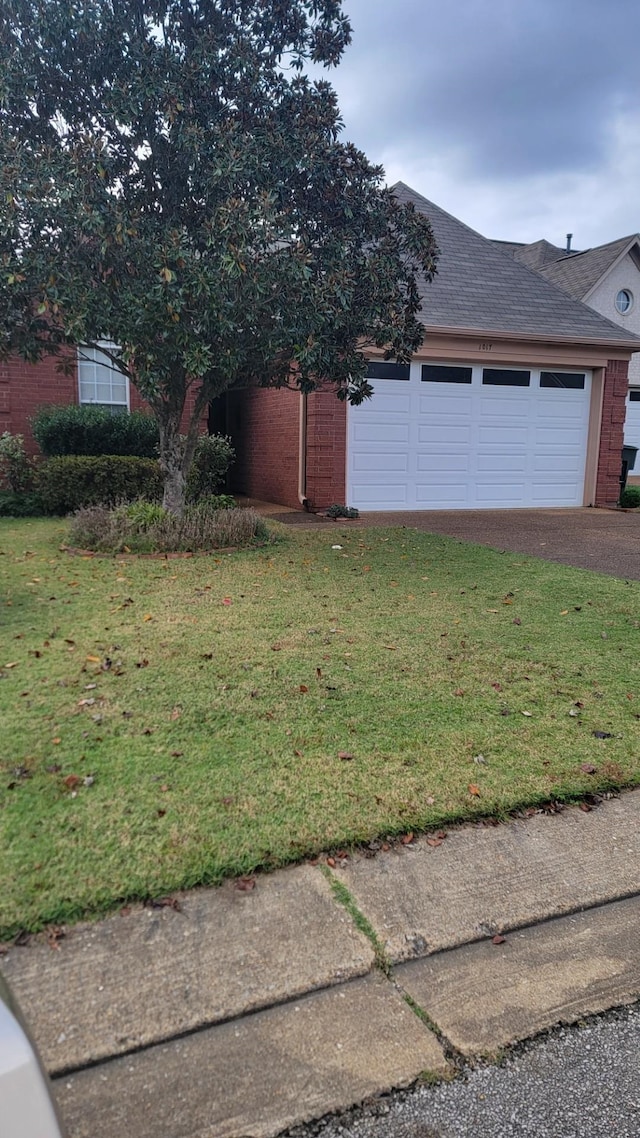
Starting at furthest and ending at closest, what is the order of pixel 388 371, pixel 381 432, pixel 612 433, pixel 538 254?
1. pixel 538 254
2. pixel 612 433
3. pixel 381 432
4. pixel 388 371

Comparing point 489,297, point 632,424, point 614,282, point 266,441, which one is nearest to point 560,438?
point 489,297

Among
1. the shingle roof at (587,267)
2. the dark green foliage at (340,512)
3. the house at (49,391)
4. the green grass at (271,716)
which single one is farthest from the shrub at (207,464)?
the shingle roof at (587,267)

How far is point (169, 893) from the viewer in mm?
2336

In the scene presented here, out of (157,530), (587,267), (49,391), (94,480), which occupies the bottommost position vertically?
(157,530)

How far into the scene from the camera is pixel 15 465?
11.6m

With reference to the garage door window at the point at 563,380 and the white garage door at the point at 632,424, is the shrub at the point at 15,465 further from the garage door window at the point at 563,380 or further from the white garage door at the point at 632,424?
the white garage door at the point at 632,424

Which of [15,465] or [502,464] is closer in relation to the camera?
[15,465]

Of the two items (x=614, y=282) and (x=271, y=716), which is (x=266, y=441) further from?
(x=614, y=282)

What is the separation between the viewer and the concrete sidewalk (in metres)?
1.70

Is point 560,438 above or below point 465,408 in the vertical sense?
below

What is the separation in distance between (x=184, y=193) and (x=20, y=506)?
584cm

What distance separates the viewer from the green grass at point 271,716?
102 inches

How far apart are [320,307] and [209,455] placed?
5100mm

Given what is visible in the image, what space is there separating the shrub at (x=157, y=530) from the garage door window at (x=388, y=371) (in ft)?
15.1
